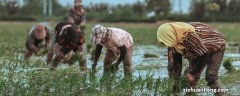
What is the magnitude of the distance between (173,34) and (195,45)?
0.33m

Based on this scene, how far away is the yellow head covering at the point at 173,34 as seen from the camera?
785 cm

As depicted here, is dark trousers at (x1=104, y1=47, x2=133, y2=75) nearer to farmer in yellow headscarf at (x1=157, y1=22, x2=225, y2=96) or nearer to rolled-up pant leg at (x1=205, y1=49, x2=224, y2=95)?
farmer in yellow headscarf at (x1=157, y1=22, x2=225, y2=96)

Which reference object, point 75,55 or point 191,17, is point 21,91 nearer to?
point 75,55

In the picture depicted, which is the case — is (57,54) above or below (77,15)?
below

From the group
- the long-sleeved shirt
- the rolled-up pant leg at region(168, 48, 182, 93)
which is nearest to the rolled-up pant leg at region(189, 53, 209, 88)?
the long-sleeved shirt

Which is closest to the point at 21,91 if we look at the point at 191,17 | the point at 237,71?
the point at 237,71

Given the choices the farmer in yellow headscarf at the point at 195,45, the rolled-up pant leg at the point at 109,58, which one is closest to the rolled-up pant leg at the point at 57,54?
the rolled-up pant leg at the point at 109,58

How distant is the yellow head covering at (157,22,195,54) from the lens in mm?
7852

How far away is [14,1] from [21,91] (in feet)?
264

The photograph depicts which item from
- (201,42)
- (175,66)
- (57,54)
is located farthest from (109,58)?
(201,42)

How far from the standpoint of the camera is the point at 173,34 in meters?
7.87

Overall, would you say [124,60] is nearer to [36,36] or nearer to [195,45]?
[195,45]

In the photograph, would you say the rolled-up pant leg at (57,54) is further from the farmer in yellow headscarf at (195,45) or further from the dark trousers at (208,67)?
the dark trousers at (208,67)

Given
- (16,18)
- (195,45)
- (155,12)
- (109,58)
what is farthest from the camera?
(155,12)
